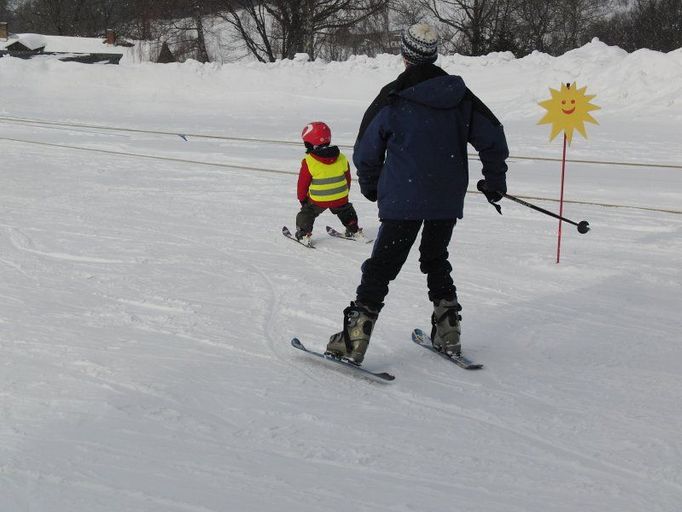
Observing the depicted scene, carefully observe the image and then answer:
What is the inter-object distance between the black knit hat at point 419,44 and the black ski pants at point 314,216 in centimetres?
411

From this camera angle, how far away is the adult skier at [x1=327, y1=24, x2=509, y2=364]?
4352 mm

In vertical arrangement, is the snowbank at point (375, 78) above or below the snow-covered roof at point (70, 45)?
below

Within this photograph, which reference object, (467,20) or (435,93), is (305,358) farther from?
(467,20)

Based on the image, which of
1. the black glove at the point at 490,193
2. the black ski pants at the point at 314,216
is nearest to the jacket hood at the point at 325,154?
the black ski pants at the point at 314,216

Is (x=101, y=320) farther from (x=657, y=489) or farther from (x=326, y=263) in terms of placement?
(x=657, y=489)

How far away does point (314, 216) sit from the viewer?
849cm

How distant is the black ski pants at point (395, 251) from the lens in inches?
180

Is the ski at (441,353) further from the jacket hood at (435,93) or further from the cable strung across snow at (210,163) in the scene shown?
the cable strung across snow at (210,163)

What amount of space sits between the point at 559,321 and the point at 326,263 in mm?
2427

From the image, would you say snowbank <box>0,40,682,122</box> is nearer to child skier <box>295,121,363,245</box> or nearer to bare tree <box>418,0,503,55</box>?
child skier <box>295,121,363,245</box>

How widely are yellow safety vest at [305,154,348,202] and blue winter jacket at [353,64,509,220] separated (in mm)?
3648

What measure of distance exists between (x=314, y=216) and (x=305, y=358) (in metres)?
3.57

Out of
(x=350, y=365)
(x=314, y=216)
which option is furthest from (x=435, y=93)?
(x=314, y=216)

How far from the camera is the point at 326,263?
7.75 meters
